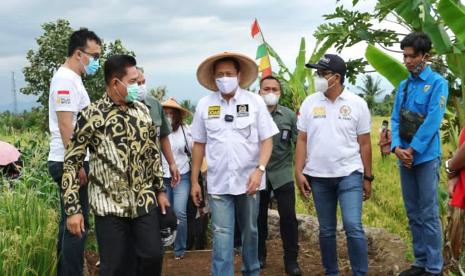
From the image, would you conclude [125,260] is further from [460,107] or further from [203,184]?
[460,107]

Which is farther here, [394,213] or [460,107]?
[394,213]

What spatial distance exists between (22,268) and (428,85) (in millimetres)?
3163

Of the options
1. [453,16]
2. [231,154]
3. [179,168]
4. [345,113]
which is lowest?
[179,168]

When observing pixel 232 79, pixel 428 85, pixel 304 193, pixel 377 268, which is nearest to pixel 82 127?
pixel 232 79

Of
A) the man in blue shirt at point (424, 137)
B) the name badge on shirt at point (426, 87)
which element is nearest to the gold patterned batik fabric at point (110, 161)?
the man in blue shirt at point (424, 137)

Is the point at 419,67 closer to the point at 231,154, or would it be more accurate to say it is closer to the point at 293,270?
the point at 231,154

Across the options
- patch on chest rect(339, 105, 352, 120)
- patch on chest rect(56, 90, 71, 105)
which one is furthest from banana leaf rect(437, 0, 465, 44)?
patch on chest rect(56, 90, 71, 105)

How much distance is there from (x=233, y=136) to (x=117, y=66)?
3.24 ft

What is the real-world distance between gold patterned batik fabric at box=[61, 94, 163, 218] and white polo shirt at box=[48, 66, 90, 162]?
0.56 metres

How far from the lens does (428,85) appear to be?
4.43 meters

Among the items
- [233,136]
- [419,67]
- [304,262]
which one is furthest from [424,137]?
[304,262]

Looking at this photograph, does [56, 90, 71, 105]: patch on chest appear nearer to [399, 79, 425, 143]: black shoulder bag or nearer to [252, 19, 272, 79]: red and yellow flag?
[399, 79, 425, 143]: black shoulder bag

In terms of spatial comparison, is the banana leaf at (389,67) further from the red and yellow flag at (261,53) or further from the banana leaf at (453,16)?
the red and yellow flag at (261,53)

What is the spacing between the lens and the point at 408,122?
14.9 feet
